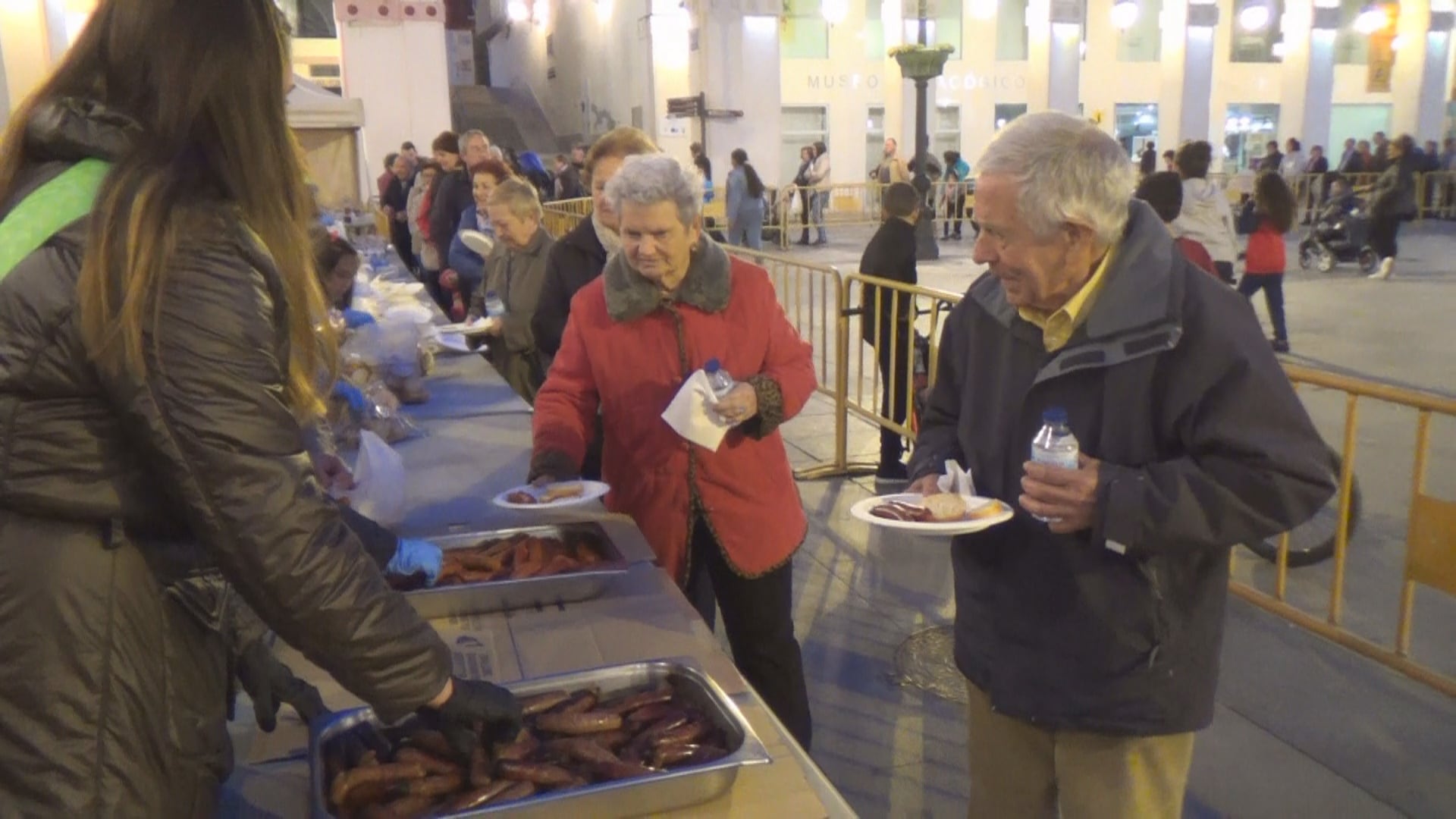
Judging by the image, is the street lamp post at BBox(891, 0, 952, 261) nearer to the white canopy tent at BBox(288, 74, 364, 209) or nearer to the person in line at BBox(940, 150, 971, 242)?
the person in line at BBox(940, 150, 971, 242)

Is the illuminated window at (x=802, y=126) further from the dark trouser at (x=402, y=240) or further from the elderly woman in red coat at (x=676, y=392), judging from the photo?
the elderly woman in red coat at (x=676, y=392)

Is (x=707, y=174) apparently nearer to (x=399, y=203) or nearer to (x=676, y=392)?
(x=399, y=203)

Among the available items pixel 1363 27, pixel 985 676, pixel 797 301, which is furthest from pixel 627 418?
pixel 1363 27

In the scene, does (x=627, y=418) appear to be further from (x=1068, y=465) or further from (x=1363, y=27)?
(x=1363, y=27)

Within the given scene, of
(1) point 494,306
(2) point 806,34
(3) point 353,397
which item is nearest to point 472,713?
(3) point 353,397

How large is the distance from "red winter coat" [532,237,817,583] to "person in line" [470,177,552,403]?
221 centimetres

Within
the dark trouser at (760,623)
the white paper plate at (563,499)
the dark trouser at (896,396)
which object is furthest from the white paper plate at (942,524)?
the dark trouser at (896,396)

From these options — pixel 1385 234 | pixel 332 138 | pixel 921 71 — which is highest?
pixel 921 71

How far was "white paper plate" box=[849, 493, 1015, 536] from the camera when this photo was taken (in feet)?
6.70

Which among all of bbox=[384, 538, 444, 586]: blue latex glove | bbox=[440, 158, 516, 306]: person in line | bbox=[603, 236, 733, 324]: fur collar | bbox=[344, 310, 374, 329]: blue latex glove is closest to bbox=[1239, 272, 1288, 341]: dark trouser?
bbox=[440, 158, 516, 306]: person in line

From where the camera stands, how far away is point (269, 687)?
1.79m

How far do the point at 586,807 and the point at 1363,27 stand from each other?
3547cm

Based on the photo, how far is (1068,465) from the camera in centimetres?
196

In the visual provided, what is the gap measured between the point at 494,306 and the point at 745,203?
44.0ft
